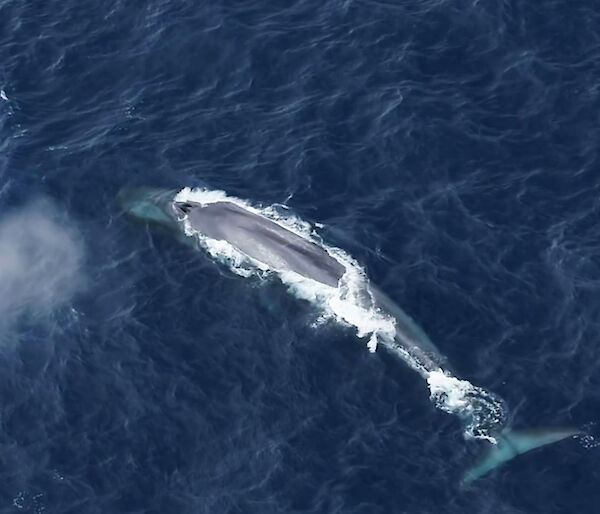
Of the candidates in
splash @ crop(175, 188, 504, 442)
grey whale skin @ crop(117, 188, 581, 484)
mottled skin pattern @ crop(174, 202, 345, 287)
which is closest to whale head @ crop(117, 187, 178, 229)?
grey whale skin @ crop(117, 188, 581, 484)

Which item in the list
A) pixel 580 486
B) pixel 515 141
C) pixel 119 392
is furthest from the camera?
pixel 515 141

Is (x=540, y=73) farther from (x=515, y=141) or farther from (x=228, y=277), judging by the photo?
(x=228, y=277)

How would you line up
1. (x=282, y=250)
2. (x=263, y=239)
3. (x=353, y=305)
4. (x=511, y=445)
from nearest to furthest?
(x=511, y=445), (x=353, y=305), (x=282, y=250), (x=263, y=239)

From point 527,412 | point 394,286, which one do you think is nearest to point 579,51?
point 394,286

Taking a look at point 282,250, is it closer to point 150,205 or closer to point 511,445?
point 150,205

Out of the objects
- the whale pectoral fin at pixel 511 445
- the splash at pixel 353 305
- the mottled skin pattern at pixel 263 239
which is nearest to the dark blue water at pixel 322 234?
the whale pectoral fin at pixel 511 445

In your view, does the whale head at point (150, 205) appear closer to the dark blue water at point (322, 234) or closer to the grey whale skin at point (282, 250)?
the grey whale skin at point (282, 250)

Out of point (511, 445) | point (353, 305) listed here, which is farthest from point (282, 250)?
point (511, 445)
